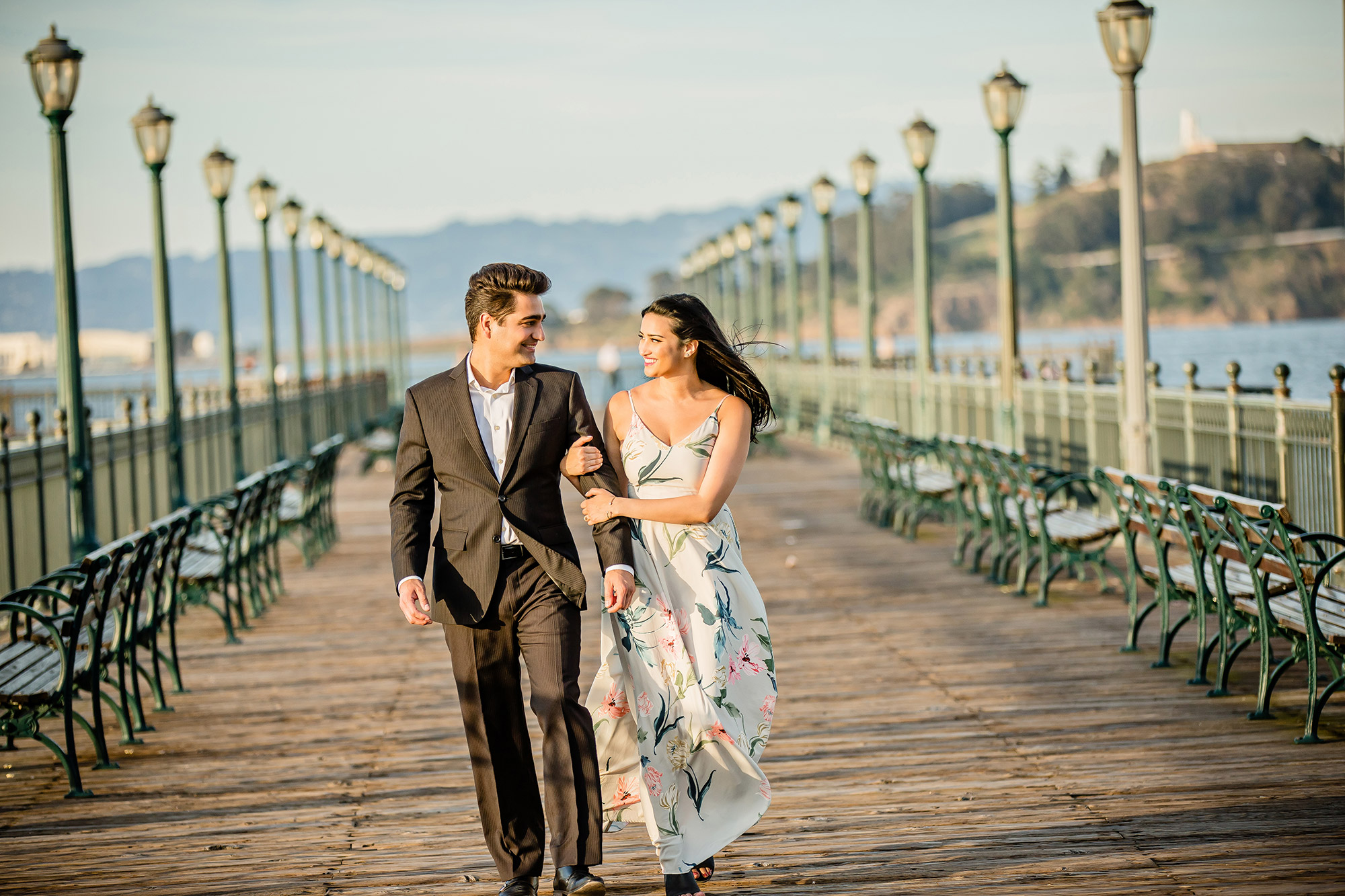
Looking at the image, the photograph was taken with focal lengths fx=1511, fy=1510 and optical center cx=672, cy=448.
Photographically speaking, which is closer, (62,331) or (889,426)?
(62,331)

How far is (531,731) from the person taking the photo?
24.0 ft

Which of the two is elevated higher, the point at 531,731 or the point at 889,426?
the point at 889,426

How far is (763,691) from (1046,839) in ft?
3.96

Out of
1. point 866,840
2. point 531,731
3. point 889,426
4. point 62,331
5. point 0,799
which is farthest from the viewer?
point 889,426

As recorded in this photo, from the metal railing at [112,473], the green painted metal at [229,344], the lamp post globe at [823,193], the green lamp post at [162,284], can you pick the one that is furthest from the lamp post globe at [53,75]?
the lamp post globe at [823,193]

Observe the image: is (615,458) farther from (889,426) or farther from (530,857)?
(889,426)

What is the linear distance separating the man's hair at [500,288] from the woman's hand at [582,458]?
1.49 ft

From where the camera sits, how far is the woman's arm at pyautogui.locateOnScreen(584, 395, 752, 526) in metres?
4.68

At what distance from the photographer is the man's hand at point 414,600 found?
177 inches

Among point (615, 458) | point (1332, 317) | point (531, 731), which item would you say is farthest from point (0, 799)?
point (1332, 317)

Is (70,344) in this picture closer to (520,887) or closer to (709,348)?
(709,348)

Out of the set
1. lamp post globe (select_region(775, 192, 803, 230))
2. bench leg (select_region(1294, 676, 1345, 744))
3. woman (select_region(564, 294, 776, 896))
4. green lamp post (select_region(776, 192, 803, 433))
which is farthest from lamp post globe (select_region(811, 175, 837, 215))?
woman (select_region(564, 294, 776, 896))

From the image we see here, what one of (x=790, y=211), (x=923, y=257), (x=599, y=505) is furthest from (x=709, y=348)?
(x=790, y=211)

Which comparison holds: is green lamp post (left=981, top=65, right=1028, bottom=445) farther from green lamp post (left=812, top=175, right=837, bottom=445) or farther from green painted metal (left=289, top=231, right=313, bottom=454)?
green painted metal (left=289, top=231, right=313, bottom=454)
